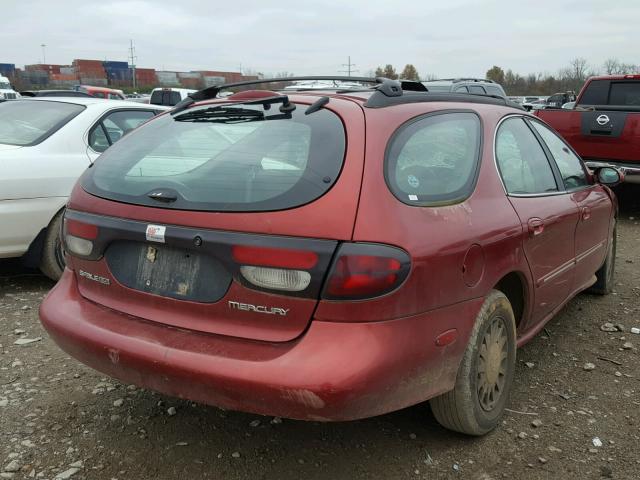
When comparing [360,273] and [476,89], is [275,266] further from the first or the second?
[476,89]

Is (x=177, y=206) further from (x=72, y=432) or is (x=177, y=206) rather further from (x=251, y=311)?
(x=72, y=432)

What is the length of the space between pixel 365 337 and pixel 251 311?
0.42 metres

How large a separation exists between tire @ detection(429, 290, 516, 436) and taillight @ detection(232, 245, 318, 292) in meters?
0.86

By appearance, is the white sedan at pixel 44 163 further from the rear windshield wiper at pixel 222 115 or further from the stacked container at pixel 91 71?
the stacked container at pixel 91 71

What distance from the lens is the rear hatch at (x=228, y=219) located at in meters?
2.16

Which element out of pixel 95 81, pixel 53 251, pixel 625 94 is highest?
pixel 625 94

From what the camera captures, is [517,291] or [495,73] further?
[495,73]

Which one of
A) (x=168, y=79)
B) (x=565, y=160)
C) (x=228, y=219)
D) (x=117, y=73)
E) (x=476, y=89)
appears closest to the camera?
(x=228, y=219)

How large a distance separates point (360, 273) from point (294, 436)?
1130 mm

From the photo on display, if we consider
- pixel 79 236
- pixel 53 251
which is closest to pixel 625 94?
pixel 53 251

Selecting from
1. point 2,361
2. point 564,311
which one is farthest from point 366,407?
point 564,311

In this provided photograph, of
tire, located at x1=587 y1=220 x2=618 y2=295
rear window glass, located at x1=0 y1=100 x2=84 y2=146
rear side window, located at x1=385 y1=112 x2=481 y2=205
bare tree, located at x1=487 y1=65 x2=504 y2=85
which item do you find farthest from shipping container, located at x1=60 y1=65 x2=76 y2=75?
rear side window, located at x1=385 y1=112 x2=481 y2=205

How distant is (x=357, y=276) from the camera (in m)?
2.09

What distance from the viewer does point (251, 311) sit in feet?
7.24
